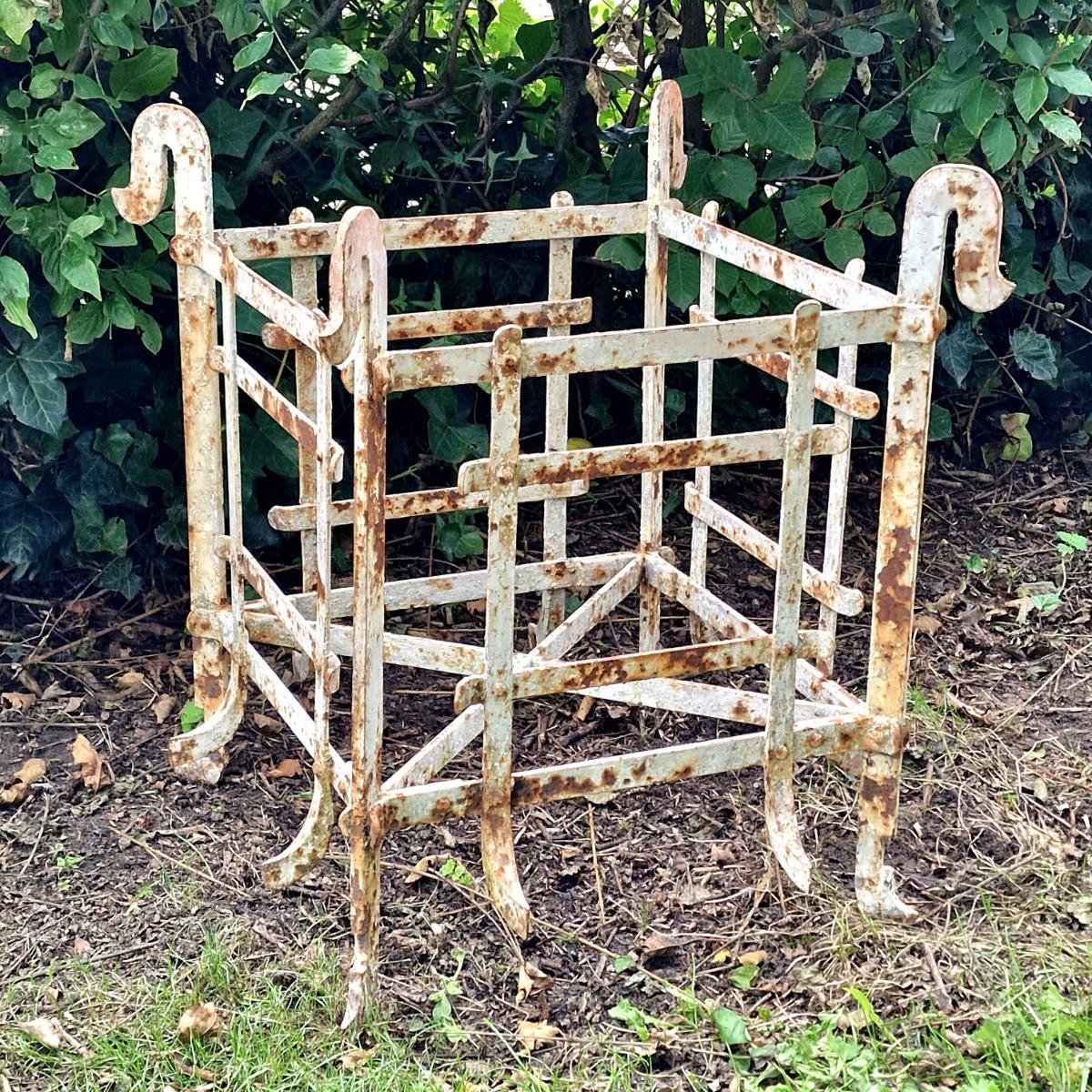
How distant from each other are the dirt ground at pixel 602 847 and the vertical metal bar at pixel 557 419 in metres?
0.24

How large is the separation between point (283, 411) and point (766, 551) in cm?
94

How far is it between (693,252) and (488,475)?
152 cm

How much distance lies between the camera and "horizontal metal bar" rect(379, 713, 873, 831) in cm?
268

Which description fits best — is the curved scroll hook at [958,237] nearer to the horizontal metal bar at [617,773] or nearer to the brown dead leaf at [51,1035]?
the horizontal metal bar at [617,773]

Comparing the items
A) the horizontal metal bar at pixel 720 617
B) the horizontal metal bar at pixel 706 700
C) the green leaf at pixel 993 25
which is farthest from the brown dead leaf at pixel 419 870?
the green leaf at pixel 993 25

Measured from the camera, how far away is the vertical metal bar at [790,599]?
8.61 feet

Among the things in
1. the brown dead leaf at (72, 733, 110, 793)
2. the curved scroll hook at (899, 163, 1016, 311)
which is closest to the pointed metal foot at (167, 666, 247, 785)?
the brown dead leaf at (72, 733, 110, 793)

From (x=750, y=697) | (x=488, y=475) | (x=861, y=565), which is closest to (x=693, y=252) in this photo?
(x=861, y=565)

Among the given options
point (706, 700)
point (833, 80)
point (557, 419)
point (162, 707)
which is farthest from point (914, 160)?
point (162, 707)

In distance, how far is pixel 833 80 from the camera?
3.98 meters

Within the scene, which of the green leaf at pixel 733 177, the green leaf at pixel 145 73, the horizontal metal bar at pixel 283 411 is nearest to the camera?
the horizontal metal bar at pixel 283 411

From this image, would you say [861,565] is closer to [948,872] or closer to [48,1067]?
[948,872]

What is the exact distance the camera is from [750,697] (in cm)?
310

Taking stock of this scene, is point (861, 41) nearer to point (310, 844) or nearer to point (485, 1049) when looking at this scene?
point (310, 844)
